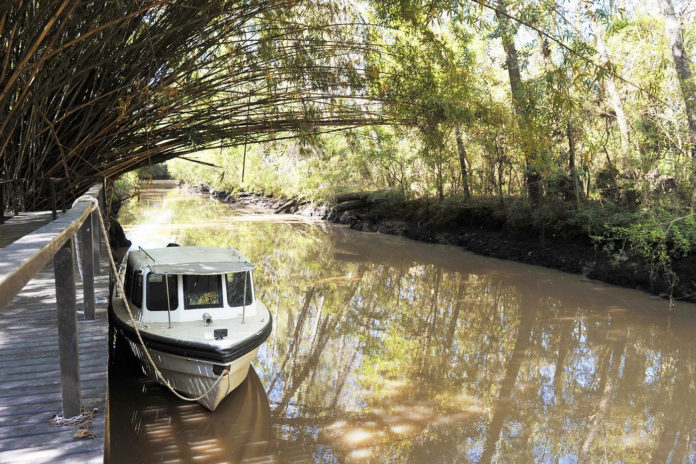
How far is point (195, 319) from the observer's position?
22.5 feet

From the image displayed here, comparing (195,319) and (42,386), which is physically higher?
(42,386)

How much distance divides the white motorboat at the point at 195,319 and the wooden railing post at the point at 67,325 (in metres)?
2.98

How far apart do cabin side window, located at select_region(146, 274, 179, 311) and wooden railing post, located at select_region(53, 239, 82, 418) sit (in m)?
3.88

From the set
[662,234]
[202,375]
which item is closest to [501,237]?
[662,234]

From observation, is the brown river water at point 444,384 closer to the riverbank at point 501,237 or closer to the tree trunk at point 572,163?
the riverbank at point 501,237

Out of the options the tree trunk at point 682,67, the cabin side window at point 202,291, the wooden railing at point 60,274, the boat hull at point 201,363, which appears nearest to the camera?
the wooden railing at point 60,274

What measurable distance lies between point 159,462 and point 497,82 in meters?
15.9

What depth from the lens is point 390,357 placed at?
8320 mm

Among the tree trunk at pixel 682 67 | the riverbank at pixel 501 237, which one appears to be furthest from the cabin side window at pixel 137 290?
the tree trunk at pixel 682 67

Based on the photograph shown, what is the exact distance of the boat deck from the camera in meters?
2.78

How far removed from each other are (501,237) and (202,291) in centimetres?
1268

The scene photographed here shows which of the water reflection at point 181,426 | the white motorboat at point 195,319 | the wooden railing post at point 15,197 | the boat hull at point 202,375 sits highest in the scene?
the wooden railing post at point 15,197

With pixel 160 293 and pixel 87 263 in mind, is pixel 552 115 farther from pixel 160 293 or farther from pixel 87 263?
pixel 87 263

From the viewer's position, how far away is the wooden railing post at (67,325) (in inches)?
105
